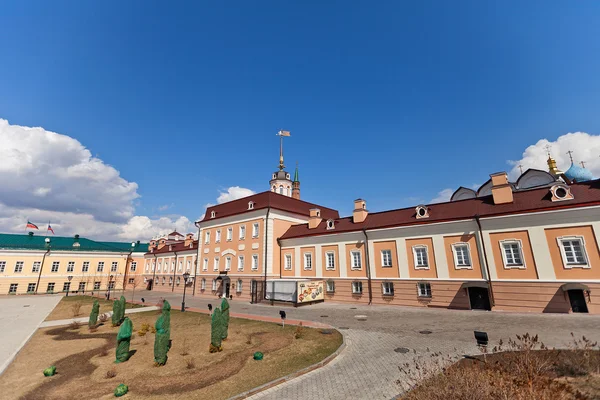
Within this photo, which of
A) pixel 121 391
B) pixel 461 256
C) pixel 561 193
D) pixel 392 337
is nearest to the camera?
pixel 121 391

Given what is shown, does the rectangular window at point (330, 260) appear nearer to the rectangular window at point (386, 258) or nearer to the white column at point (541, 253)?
the rectangular window at point (386, 258)

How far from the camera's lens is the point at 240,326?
17875mm

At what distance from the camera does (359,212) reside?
94.4ft

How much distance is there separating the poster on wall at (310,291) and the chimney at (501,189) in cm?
1717

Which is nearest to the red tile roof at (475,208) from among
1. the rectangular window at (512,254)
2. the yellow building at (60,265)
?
the rectangular window at (512,254)

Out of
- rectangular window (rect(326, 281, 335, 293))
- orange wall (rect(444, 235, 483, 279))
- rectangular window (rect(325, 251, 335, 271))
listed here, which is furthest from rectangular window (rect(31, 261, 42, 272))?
orange wall (rect(444, 235, 483, 279))

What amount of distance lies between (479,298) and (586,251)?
6925 millimetres

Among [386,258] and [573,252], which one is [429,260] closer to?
[386,258]

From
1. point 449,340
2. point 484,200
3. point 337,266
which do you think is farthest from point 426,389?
point 337,266

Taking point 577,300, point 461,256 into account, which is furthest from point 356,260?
point 577,300

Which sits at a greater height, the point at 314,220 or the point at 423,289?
the point at 314,220

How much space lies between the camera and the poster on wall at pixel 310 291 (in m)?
26.8

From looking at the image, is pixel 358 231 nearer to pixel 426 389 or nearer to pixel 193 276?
pixel 426 389

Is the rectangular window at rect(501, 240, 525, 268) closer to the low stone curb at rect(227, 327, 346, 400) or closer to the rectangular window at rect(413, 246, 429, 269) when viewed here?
the rectangular window at rect(413, 246, 429, 269)
